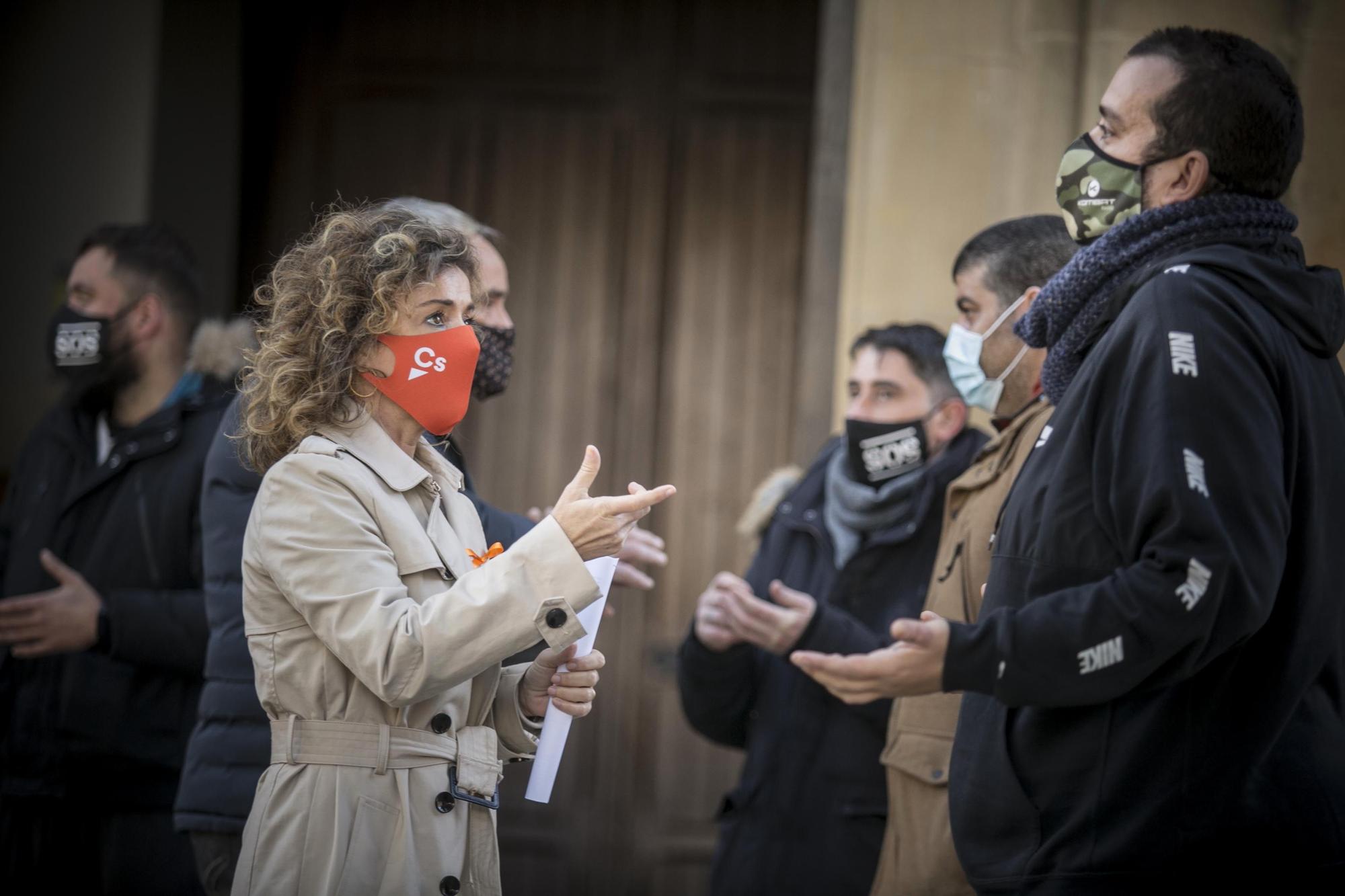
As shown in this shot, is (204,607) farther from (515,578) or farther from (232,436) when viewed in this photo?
(515,578)

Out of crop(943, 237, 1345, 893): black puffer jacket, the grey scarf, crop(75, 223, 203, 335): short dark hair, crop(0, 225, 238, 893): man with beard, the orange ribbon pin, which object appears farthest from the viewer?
crop(75, 223, 203, 335): short dark hair

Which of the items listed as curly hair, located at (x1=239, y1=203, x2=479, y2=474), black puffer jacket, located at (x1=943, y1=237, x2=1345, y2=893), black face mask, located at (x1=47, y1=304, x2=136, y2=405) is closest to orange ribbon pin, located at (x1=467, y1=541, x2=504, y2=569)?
curly hair, located at (x1=239, y1=203, x2=479, y2=474)

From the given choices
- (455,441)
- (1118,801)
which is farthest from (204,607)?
(1118,801)

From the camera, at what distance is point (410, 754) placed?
2213 millimetres

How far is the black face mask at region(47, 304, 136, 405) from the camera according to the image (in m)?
4.23

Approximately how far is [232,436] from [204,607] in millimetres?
1386

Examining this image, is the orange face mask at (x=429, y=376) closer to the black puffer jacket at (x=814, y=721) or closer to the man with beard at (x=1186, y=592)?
the man with beard at (x=1186, y=592)

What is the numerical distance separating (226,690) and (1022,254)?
7.38 ft

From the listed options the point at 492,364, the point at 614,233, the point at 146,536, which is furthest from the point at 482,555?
the point at 614,233

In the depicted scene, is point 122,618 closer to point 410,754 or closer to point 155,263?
point 155,263

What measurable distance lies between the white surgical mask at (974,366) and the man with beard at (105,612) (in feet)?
7.08

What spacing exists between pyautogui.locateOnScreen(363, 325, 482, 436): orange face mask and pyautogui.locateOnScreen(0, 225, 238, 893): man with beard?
A: 168cm

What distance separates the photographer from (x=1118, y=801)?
213 cm

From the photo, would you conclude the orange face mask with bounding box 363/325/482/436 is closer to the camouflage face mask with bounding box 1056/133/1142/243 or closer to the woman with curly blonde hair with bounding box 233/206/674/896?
the woman with curly blonde hair with bounding box 233/206/674/896
